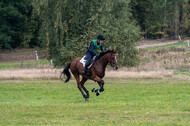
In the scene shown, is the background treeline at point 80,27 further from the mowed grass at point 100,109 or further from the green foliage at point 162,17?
the green foliage at point 162,17

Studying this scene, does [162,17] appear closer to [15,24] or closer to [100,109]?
[15,24]

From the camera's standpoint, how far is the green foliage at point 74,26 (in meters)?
29.6

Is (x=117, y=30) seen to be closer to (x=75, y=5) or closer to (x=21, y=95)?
(x=75, y=5)

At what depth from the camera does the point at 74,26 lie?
30031 mm

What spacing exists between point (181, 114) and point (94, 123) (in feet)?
9.81

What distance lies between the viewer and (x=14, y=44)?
62750mm

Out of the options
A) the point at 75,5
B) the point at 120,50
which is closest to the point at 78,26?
the point at 75,5

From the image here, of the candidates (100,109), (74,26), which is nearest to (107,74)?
(74,26)

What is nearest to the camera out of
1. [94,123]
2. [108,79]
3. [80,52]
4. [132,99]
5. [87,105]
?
[94,123]

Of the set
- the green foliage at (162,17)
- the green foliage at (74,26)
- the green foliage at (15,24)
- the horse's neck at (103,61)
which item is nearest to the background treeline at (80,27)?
the green foliage at (74,26)

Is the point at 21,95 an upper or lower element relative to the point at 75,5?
lower

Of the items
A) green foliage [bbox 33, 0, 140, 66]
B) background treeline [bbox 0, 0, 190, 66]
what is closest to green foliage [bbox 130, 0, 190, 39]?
background treeline [bbox 0, 0, 190, 66]

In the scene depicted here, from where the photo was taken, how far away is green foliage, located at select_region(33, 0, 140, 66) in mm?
29594

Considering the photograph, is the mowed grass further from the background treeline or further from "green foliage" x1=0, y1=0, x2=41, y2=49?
"green foliage" x1=0, y1=0, x2=41, y2=49
